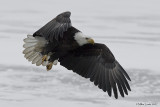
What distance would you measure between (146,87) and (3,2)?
6.75m

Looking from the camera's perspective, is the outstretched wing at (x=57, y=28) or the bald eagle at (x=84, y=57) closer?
the outstretched wing at (x=57, y=28)

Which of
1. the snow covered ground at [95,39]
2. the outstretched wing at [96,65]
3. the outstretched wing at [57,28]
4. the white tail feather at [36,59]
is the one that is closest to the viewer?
the outstretched wing at [57,28]

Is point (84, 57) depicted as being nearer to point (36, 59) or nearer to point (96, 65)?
point (96, 65)

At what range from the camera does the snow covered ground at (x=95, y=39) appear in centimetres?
798

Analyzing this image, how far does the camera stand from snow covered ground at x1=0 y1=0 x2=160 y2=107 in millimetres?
7980

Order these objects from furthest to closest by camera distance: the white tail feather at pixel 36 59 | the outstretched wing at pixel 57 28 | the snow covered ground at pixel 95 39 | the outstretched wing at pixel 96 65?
the white tail feather at pixel 36 59, the outstretched wing at pixel 96 65, the snow covered ground at pixel 95 39, the outstretched wing at pixel 57 28

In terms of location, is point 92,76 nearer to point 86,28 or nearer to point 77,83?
point 77,83

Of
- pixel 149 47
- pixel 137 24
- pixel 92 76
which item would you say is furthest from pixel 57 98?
pixel 137 24

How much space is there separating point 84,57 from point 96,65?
0.20 m

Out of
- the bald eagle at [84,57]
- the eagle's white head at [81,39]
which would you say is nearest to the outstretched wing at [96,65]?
the bald eagle at [84,57]

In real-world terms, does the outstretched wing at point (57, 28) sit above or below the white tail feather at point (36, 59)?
above

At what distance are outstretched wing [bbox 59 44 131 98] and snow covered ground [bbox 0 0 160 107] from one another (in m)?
0.25

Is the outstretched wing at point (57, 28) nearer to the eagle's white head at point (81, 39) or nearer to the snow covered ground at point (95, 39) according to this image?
the eagle's white head at point (81, 39)

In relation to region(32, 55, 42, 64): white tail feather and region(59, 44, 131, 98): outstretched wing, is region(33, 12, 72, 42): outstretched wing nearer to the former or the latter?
region(59, 44, 131, 98): outstretched wing
